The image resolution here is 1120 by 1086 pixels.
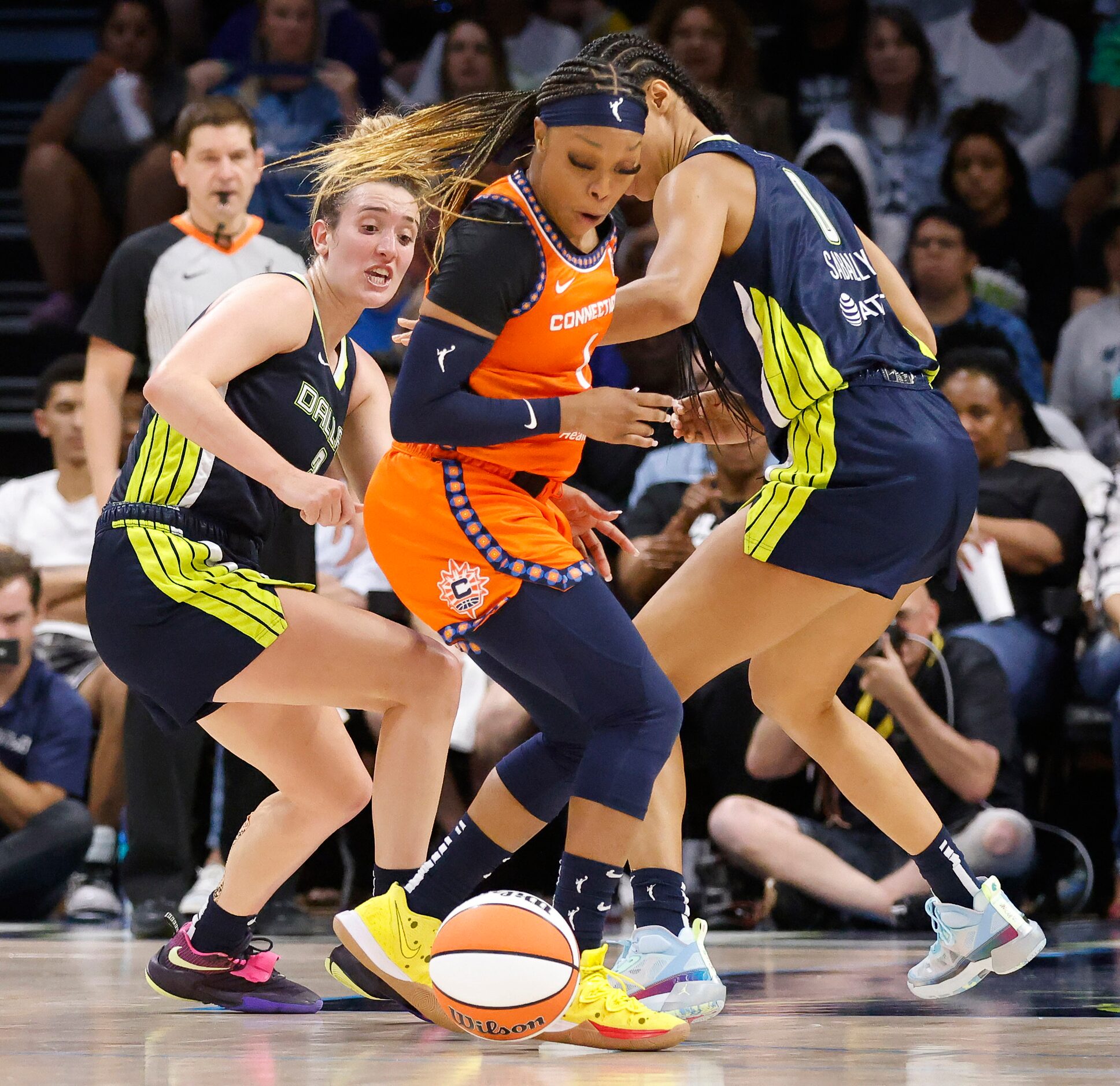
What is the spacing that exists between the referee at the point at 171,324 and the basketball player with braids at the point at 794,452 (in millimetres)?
2133

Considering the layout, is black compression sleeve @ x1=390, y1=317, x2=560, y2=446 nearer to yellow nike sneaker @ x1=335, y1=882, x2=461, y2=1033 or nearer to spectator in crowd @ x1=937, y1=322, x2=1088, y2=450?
yellow nike sneaker @ x1=335, y1=882, x2=461, y2=1033

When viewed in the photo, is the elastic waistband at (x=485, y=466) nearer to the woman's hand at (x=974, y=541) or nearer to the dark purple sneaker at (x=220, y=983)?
the dark purple sneaker at (x=220, y=983)

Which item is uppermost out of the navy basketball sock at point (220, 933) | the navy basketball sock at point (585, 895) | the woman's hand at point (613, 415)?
the woman's hand at point (613, 415)

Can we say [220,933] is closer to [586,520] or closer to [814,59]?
[586,520]

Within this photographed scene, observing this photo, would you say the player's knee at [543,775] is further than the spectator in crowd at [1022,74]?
No

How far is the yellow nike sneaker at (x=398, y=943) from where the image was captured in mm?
3119

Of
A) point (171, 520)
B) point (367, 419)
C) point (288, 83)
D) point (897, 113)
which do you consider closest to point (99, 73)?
point (288, 83)

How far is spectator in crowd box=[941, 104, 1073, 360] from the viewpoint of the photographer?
7.32 metres

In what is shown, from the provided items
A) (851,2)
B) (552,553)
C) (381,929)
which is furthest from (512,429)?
(851,2)

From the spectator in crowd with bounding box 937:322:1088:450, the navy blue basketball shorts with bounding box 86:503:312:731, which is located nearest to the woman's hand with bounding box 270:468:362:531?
the navy blue basketball shorts with bounding box 86:503:312:731

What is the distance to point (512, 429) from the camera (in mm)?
2867

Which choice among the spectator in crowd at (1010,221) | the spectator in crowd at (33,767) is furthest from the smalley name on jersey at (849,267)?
the spectator in crowd at (1010,221)

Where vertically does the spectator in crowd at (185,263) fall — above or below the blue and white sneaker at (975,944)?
above

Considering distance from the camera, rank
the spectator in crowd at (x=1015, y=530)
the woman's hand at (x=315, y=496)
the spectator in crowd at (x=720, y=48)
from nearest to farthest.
Result: the woman's hand at (x=315, y=496), the spectator in crowd at (x=1015, y=530), the spectator in crowd at (x=720, y=48)
